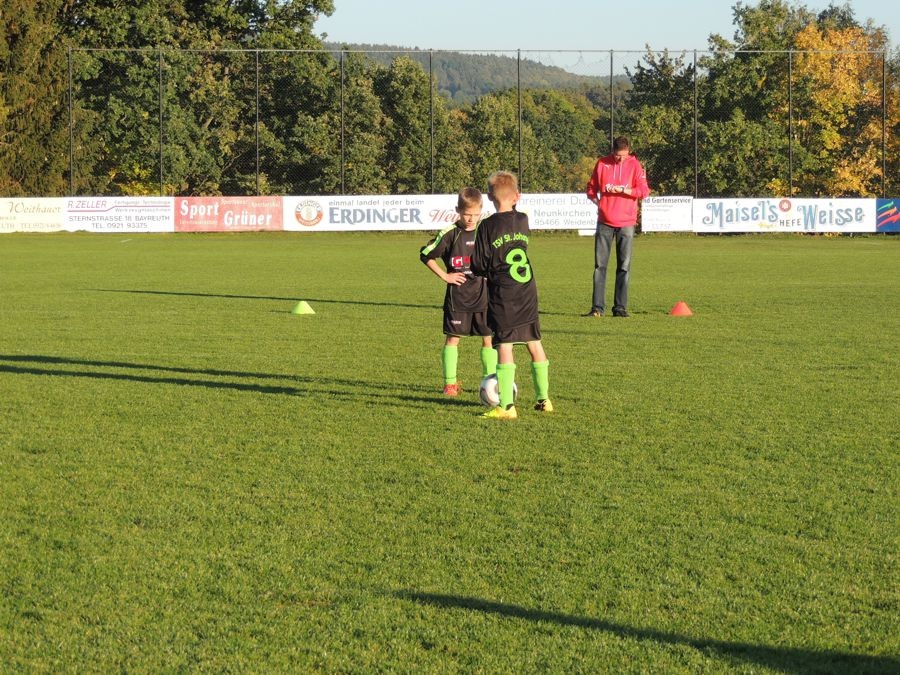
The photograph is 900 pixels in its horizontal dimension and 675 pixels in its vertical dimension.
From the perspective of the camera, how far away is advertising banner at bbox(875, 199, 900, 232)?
128ft

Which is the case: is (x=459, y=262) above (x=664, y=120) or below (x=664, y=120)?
below

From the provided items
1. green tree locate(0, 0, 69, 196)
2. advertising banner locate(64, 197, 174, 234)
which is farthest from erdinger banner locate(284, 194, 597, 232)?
green tree locate(0, 0, 69, 196)

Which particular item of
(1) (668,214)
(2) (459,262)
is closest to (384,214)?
(1) (668,214)

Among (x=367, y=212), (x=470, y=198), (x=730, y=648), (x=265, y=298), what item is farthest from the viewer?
(x=367, y=212)

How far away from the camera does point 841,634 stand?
3936 mm

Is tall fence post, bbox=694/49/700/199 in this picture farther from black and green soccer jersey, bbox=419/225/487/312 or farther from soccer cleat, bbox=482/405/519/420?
soccer cleat, bbox=482/405/519/420

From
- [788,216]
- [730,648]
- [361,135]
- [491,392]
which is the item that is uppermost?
[361,135]

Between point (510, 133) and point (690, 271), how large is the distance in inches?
1784

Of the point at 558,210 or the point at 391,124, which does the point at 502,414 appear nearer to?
the point at 558,210

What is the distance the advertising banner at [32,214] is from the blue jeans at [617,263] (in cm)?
2564

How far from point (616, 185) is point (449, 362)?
6585 millimetres

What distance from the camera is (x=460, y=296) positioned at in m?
8.57

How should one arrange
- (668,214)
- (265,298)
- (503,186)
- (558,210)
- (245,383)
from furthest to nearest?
(668,214)
(558,210)
(265,298)
(245,383)
(503,186)

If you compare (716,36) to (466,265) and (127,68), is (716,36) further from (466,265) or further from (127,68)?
(466,265)
